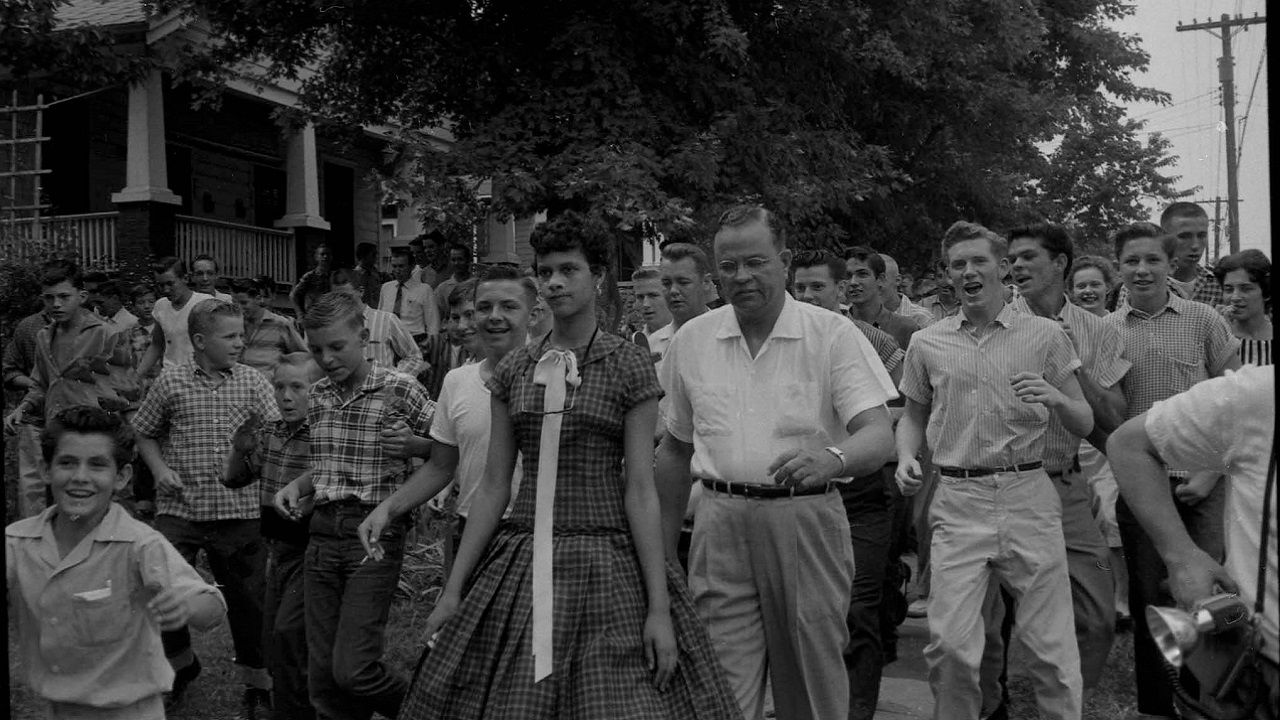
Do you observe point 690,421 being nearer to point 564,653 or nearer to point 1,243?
point 564,653

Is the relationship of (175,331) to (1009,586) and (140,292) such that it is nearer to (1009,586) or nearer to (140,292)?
(140,292)

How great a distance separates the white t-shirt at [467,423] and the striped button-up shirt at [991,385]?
1738mm

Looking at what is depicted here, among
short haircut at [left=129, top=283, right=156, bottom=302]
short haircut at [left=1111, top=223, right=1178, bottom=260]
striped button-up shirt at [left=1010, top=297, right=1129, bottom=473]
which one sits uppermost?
short haircut at [left=129, top=283, right=156, bottom=302]

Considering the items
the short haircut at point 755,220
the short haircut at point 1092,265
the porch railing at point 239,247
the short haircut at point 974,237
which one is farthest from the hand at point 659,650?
the porch railing at point 239,247

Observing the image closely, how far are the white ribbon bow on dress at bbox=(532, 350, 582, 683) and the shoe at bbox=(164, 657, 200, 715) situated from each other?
296 cm

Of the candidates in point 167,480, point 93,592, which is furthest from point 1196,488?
point 167,480

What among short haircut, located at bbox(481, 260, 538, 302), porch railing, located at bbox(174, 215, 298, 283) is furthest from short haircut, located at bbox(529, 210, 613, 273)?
porch railing, located at bbox(174, 215, 298, 283)

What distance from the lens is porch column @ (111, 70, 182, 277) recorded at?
61.8 feet

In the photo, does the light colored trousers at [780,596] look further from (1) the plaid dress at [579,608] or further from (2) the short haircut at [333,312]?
(2) the short haircut at [333,312]

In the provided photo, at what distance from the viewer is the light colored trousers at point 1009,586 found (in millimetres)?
5594

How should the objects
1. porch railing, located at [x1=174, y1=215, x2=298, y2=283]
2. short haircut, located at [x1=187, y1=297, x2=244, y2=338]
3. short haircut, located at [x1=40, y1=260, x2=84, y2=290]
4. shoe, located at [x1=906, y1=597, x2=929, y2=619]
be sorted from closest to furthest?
short haircut, located at [x1=187, y1=297, x2=244, y2=338]
shoe, located at [x1=906, y1=597, x2=929, y2=619]
short haircut, located at [x1=40, y1=260, x2=84, y2=290]
porch railing, located at [x1=174, y1=215, x2=298, y2=283]

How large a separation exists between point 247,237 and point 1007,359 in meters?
17.5

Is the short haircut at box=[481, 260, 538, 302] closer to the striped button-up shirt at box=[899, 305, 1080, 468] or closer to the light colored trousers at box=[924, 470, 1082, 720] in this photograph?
the striped button-up shirt at box=[899, 305, 1080, 468]

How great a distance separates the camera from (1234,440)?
2840mm
